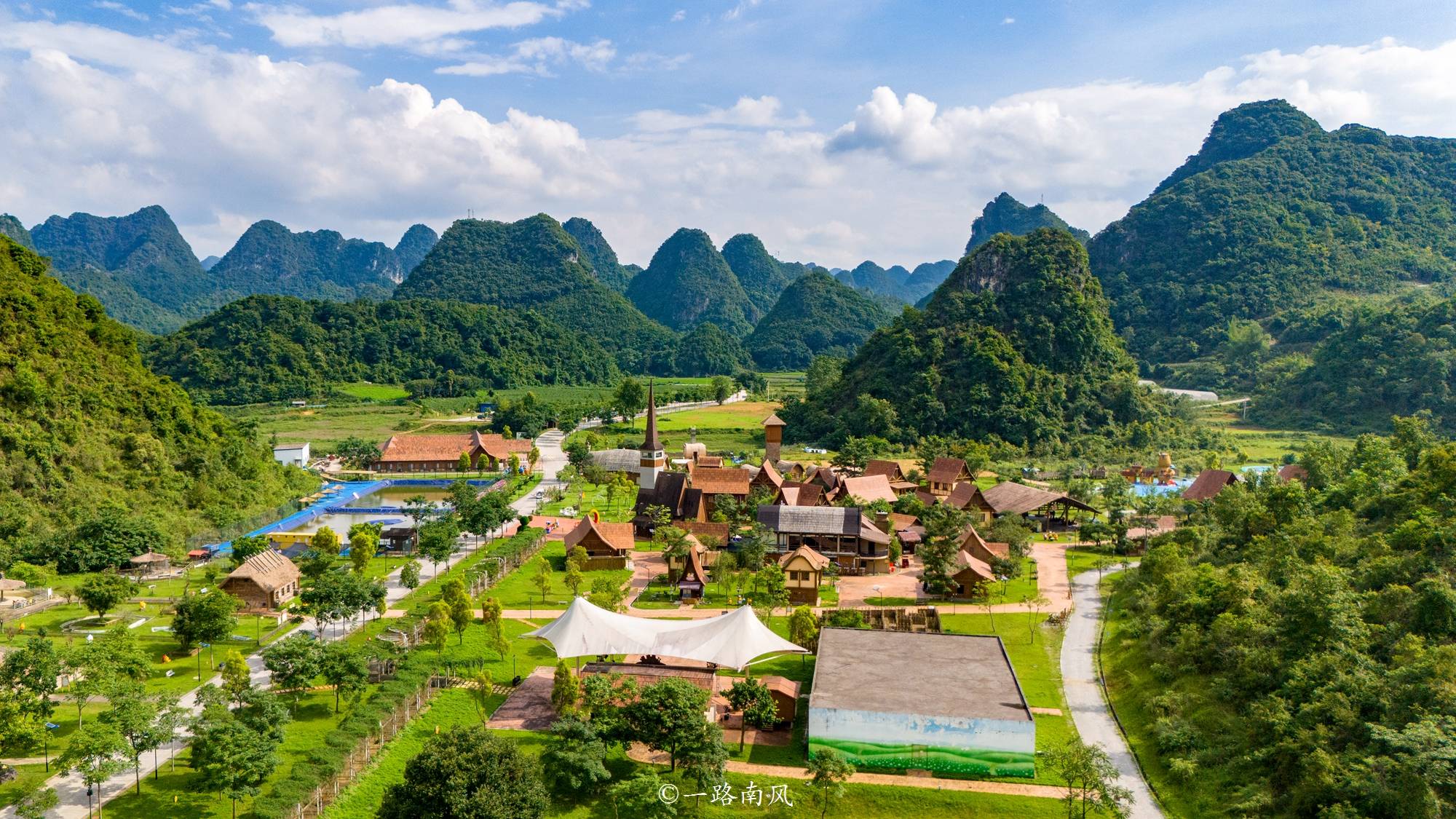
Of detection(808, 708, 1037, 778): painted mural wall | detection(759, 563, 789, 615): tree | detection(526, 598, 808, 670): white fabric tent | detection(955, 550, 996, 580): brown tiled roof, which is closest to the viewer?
detection(808, 708, 1037, 778): painted mural wall

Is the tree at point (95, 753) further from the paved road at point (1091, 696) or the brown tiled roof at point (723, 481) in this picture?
the brown tiled roof at point (723, 481)

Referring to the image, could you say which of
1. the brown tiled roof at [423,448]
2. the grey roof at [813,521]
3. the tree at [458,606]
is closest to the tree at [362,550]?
the tree at [458,606]

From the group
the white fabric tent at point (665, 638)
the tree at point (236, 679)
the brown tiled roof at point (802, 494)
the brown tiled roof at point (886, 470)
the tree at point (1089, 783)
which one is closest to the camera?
the tree at point (1089, 783)

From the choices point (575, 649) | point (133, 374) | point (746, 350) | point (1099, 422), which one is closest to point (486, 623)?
point (575, 649)

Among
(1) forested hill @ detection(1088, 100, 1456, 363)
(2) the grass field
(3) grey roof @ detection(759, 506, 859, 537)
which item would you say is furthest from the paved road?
(1) forested hill @ detection(1088, 100, 1456, 363)

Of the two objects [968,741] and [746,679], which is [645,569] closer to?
[746,679]

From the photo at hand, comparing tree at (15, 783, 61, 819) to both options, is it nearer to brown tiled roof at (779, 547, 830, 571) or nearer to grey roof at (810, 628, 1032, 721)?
grey roof at (810, 628, 1032, 721)
